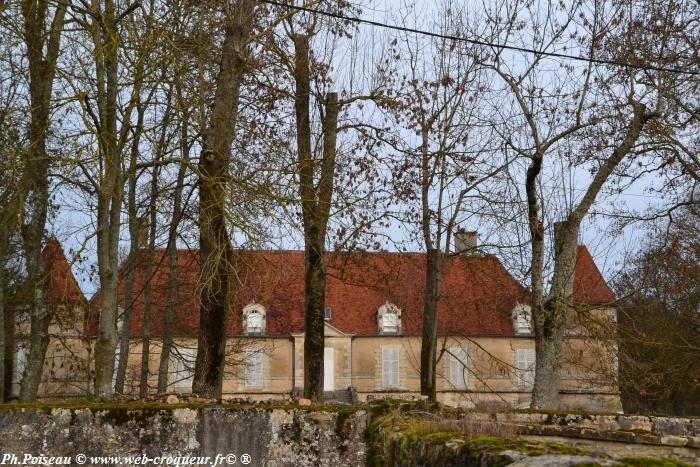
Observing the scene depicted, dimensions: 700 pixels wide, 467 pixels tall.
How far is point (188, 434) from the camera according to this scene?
28.3ft

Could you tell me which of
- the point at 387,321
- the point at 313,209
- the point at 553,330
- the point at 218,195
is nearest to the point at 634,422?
the point at 218,195

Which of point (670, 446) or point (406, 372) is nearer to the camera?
point (670, 446)

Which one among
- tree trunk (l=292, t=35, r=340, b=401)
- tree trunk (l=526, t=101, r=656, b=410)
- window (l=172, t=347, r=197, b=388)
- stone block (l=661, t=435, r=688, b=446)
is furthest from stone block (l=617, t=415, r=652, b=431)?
window (l=172, t=347, r=197, b=388)

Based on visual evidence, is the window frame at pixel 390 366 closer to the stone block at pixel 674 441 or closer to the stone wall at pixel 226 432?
the stone wall at pixel 226 432

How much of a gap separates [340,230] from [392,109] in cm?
332

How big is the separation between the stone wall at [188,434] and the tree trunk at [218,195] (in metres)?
3.10

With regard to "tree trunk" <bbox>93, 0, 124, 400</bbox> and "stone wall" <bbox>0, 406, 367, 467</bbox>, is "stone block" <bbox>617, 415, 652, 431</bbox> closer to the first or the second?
"stone wall" <bbox>0, 406, 367, 467</bbox>

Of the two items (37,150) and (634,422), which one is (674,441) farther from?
(37,150)

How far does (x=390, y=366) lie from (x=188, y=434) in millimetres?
30303

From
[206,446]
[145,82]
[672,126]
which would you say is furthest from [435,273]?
[206,446]

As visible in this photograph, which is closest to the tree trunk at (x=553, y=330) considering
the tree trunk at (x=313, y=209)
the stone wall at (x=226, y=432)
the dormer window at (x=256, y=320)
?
the tree trunk at (x=313, y=209)

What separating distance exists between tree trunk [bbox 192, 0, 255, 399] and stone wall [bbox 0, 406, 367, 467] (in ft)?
10.2

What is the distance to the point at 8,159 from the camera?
A: 1149 centimetres

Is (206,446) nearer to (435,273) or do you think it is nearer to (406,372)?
(435,273)
